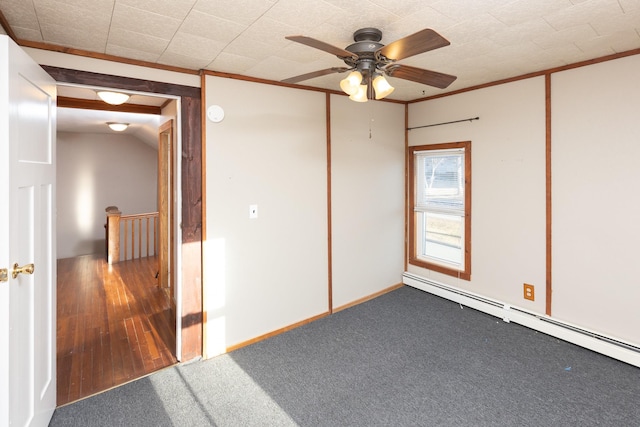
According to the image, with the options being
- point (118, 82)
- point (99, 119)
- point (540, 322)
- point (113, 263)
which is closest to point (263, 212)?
point (118, 82)

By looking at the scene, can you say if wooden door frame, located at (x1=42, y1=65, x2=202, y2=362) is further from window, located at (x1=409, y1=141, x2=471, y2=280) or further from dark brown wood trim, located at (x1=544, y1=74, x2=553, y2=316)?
dark brown wood trim, located at (x1=544, y1=74, x2=553, y2=316)

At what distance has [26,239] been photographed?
1.65 meters

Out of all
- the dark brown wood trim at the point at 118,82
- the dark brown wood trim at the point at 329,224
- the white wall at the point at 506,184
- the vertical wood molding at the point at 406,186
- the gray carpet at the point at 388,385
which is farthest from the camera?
the vertical wood molding at the point at 406,186

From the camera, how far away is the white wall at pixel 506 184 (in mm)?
3127

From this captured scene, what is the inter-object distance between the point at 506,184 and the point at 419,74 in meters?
1.91

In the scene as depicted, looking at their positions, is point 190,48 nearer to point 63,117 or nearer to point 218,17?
point 218,17

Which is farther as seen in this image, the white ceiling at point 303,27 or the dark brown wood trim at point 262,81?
the dark brown wood trim at point 262,81

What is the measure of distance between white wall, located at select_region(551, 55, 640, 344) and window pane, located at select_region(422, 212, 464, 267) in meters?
1.00

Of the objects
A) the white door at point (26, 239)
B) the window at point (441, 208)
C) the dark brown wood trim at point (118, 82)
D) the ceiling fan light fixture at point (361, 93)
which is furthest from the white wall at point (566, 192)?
the white door at point (26, 239)

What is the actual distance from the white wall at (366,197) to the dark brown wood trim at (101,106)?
2.11 meters

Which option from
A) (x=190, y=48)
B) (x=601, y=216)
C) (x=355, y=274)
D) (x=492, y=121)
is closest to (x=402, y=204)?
(x=355, y=274)

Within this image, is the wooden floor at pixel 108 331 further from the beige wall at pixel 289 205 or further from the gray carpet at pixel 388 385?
the beige wall at pixel 289 205

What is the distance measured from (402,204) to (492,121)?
137 centimetres

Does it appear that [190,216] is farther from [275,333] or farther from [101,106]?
[101,106]
